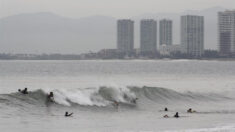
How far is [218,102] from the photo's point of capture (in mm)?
56438

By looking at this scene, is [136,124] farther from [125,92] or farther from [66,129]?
[125,92]

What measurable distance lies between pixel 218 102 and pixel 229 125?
79.1 feet

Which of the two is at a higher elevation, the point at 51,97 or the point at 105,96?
the point at 51,97

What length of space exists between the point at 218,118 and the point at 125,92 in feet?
57.3

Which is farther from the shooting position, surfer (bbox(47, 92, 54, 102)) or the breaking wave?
surfer (bbox(47, 92, 54, 102))

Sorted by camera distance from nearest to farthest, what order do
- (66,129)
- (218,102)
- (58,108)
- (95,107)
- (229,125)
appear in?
(66,129), (229,125), (58,108), (95,107), (218,102)

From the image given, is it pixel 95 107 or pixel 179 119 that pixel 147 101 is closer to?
pixel 95 107

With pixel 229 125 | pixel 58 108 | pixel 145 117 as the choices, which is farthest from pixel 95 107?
pixel 229 125

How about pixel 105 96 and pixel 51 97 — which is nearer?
pixel 51 97

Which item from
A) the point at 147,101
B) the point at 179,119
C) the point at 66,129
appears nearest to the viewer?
the point at 66,129

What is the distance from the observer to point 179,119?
3653 centimetres

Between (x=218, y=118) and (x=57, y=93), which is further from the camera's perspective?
(x=57, y=93)

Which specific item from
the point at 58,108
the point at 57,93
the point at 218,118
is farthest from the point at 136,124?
the point at 57,93

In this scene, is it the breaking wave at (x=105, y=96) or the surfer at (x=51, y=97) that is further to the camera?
the surfer at (x=51, y=97)
